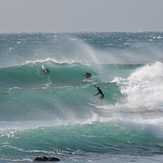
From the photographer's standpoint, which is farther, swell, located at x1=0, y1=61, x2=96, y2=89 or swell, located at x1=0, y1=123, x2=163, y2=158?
swell, located at x1=0, y1=61, x2=96, y2=89

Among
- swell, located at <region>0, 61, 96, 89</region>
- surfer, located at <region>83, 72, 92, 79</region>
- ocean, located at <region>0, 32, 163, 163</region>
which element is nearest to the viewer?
ocean, located at <region>0, 32, 163, 163</region>

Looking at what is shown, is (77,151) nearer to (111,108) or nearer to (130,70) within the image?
(111,108)

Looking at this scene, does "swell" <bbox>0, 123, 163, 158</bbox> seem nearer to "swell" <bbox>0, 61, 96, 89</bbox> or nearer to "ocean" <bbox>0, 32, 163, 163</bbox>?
"ocean" <bbox>0, 32, 163, 163</bbox>

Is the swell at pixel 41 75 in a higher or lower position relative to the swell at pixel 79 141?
higher

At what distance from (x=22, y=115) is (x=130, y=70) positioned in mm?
16636

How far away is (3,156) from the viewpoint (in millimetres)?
18453

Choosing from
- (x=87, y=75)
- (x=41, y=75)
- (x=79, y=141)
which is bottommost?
(x=79, y=141)

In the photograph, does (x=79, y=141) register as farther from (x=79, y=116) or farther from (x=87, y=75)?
(x=87, y=75)

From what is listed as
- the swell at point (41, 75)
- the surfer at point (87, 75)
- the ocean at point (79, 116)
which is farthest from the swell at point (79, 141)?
the surfer at point (87, 75)

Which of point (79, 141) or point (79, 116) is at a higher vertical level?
point (79, 116)

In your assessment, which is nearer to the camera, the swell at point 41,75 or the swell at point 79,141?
the swell at point 79,141

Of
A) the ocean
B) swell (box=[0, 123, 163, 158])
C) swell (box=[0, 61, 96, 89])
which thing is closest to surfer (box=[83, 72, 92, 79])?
the ocean

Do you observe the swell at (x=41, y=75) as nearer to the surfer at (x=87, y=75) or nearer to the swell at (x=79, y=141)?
the surfer at (x=87, y=75)

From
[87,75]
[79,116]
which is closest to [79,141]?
[79,116]
